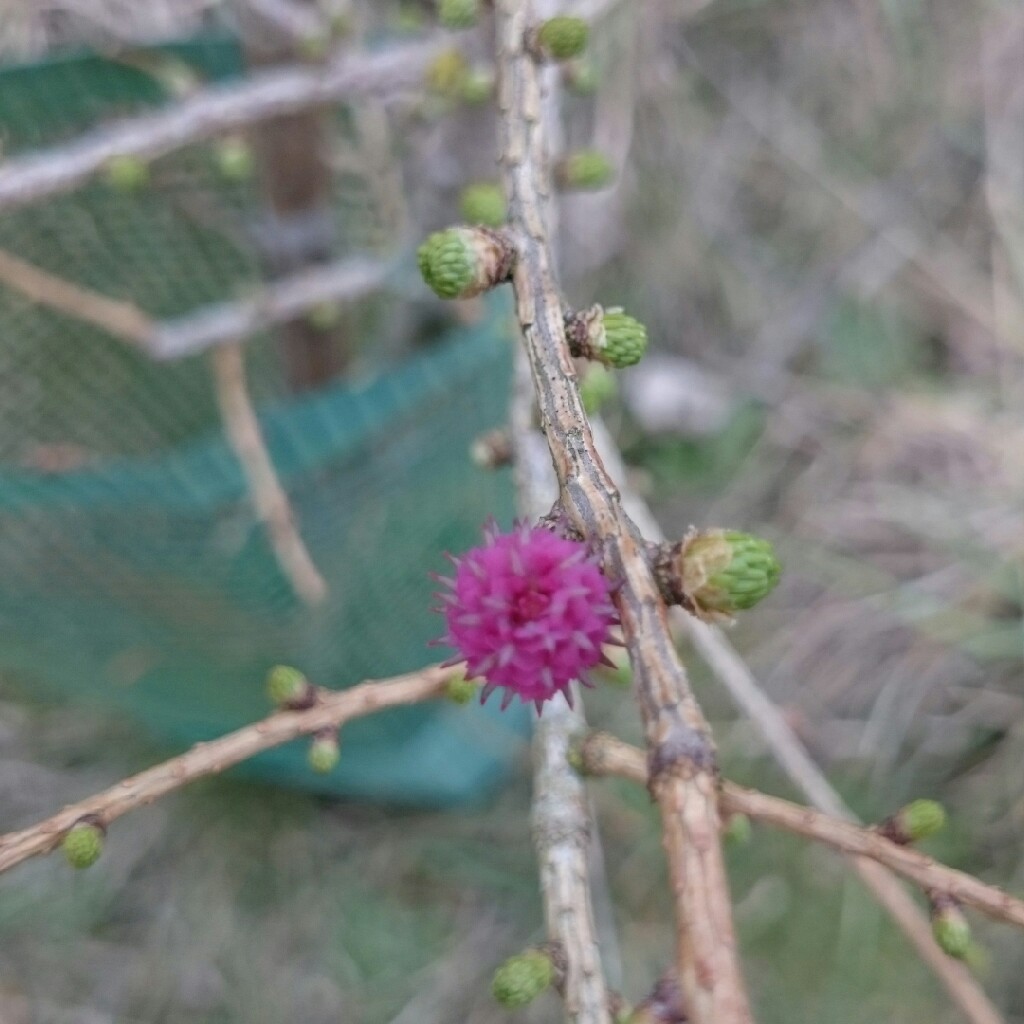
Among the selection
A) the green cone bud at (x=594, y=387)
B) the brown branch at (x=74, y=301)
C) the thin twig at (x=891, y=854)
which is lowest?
the thin twig at (x=891, y=854)

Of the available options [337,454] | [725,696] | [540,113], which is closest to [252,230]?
[337,454]

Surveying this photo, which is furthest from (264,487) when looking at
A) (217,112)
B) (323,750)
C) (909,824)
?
(909,824)

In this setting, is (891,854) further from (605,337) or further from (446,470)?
(446,470)

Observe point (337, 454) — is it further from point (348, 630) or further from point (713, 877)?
point (713, 877)

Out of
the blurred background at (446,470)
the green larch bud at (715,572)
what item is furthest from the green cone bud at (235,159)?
the green larch bud at (715,572)

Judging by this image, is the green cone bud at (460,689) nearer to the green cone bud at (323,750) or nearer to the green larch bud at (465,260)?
the green cone bud at (323,750)

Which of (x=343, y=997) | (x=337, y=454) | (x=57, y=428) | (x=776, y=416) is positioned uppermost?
(x=776, y=416)
